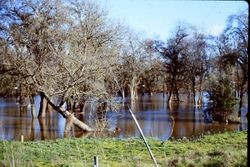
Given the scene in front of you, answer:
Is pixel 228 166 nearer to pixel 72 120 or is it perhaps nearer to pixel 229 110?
pixel 72 120

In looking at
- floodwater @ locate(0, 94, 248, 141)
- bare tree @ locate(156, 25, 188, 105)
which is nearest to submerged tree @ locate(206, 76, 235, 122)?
floodwater @ locate(0, 94, 248, 141)

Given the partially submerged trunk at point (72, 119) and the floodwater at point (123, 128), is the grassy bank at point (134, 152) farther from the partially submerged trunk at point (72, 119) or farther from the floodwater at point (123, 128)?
the partially submerged trunk at point (72, 119)

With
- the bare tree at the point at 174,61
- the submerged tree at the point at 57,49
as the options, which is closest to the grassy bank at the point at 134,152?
the submerged tree at the point at 57,49

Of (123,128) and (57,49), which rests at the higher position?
(57,49)

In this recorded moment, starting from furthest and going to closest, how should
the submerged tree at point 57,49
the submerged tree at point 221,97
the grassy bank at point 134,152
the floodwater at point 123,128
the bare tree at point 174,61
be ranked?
the bare tree at point 174,61
the submerged tree at point 221,97
the submerged tree at point 57,49
the floodwater at point 123,128
the grassy bank at point 134,152

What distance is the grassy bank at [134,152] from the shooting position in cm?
426

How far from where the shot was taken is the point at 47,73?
441 inches

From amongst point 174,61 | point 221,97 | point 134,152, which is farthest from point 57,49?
point 174,61

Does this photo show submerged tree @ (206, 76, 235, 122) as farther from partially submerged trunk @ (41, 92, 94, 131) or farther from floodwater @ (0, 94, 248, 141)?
partially submerged trunk @ (41, 92, 94, 131)

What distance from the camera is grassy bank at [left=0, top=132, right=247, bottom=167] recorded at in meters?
4.26

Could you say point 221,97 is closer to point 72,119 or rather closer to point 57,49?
point 72,119

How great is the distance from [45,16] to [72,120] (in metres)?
3.15

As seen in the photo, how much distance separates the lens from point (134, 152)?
20.7 ft

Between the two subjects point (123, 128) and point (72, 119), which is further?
point (72, 119)
